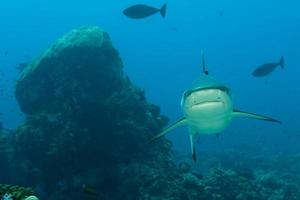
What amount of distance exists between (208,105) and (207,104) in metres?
0.02

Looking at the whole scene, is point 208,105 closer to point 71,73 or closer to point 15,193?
point 15,193

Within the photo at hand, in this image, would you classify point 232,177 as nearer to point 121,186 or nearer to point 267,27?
point 121,186

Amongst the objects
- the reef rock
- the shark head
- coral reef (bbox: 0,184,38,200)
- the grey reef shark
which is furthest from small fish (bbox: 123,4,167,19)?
coral reef (bbox: 0,184,38,200)

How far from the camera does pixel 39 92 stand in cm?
1473

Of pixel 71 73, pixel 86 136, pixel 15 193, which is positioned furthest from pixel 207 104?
pixel 71 73

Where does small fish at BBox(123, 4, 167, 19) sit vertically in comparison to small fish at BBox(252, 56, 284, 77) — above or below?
above

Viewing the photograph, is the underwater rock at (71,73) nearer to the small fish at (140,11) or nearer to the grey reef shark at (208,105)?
the small fish at (140,11)

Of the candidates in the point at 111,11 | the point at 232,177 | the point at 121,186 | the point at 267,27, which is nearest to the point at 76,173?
the point at 121,186

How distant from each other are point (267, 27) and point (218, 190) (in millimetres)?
190563

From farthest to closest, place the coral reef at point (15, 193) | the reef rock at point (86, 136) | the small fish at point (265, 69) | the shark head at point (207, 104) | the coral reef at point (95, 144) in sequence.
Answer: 1. the small fish at point (265, 69)
2. the reef rock at point (86, 136)
3. the coral reef at point (95, 144)
4. the coral reef at point (15, 193)
5. the shark head at point (207, 104)

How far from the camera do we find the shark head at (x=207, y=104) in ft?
12.8

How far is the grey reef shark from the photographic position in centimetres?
392

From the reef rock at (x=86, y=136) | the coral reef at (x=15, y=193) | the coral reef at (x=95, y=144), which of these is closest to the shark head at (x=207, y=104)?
the coral reef at (x=15, y=193)

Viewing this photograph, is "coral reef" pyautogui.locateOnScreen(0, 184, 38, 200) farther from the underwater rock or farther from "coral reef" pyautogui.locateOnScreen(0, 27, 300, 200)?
the underwater rock
